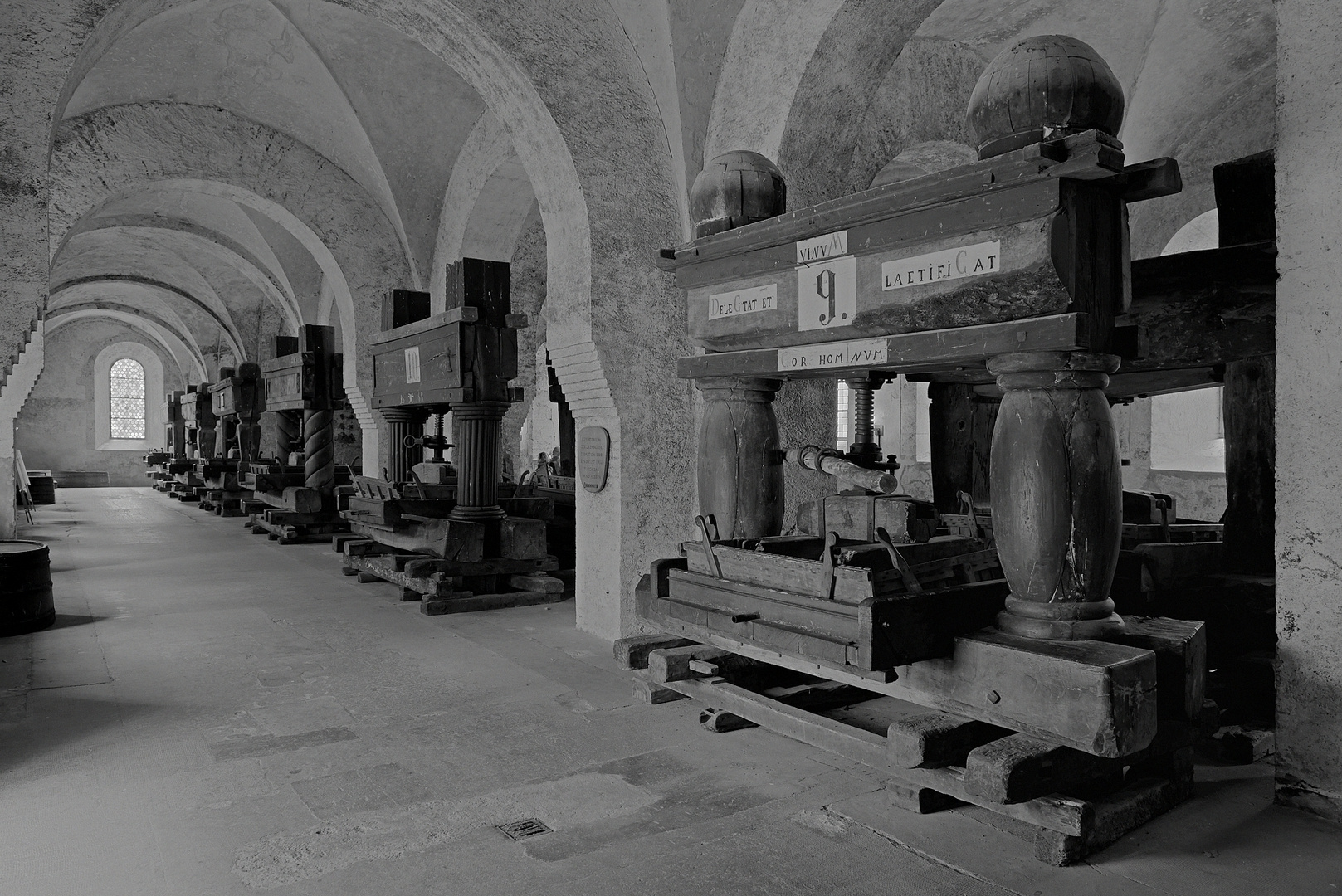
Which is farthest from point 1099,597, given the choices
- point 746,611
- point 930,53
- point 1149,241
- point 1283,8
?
point 1149,241

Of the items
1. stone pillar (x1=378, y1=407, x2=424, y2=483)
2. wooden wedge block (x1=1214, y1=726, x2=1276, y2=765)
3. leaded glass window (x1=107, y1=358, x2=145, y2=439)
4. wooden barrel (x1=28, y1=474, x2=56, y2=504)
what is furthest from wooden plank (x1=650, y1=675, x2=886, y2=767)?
leaded glass window (x1=107, y1=358, x2=145, y2=439)

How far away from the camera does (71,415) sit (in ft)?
94.1

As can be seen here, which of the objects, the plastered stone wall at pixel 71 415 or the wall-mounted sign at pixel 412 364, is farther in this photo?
the plastered stone wall at pixel 71 415

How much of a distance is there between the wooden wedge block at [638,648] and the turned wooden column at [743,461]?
708 millimetres

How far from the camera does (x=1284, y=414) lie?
135 inches

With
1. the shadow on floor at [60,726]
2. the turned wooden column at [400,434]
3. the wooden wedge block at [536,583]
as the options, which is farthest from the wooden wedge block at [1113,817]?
the turned wooden column at [400,434]

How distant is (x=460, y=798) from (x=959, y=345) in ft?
8.48

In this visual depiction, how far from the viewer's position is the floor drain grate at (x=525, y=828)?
3.20m

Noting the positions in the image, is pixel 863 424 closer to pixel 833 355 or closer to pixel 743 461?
pixel 743 461

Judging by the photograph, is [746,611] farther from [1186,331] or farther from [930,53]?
[930,53]

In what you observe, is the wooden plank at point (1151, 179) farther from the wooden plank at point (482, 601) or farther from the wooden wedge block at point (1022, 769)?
the wooden plank at point (482, 601)

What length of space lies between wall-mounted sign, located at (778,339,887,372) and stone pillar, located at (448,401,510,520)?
4376mm

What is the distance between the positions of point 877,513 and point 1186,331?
1.72 metres

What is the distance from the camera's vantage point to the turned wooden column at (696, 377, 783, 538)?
438cm
